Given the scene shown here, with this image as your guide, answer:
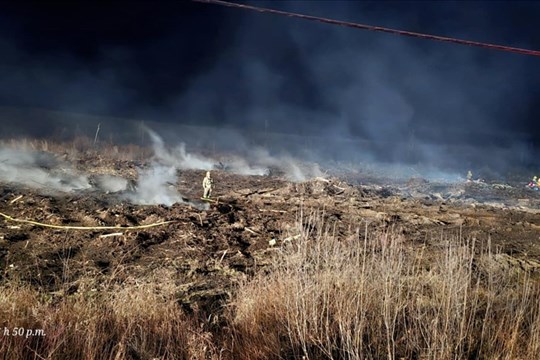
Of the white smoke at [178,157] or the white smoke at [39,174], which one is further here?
the white smoke at [178,157]

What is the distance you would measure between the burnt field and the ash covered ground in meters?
0.04

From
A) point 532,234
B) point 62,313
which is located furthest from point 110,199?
point 532,234

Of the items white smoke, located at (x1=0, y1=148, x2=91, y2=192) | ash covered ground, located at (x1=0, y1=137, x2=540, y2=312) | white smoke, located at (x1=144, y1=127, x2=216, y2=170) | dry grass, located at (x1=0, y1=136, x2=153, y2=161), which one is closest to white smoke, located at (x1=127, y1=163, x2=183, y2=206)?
ash covered ground, located at (x1=0, y1=137, x2=540, y2=312)

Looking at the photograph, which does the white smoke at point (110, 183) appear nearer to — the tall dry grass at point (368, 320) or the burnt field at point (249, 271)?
the burnt field at point (249, 271)

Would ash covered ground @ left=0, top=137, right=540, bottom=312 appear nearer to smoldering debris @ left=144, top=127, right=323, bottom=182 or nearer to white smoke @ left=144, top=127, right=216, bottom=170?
smoldering debris @ left=144, top=127, right=323, bottom=182

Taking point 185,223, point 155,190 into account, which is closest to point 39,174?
point 155,190

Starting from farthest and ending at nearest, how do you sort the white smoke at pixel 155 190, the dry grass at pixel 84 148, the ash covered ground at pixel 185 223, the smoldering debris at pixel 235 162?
the smoldering debris at pixel 235 162 < the dry grass at pixel 84 148 < the white smoke at pixel 155 190 < the ash covered ground at pixel 185 223

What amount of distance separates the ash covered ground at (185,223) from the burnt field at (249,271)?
0.04 meters

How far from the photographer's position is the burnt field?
3082 mm

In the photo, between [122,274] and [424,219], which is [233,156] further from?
[122,274]

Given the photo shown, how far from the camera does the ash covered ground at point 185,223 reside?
5.30m

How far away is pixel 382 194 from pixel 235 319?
10.7 metres

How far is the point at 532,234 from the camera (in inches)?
334

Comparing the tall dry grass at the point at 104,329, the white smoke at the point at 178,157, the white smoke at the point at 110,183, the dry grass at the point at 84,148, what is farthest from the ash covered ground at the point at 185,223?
the white smoke at the point at 178,157
